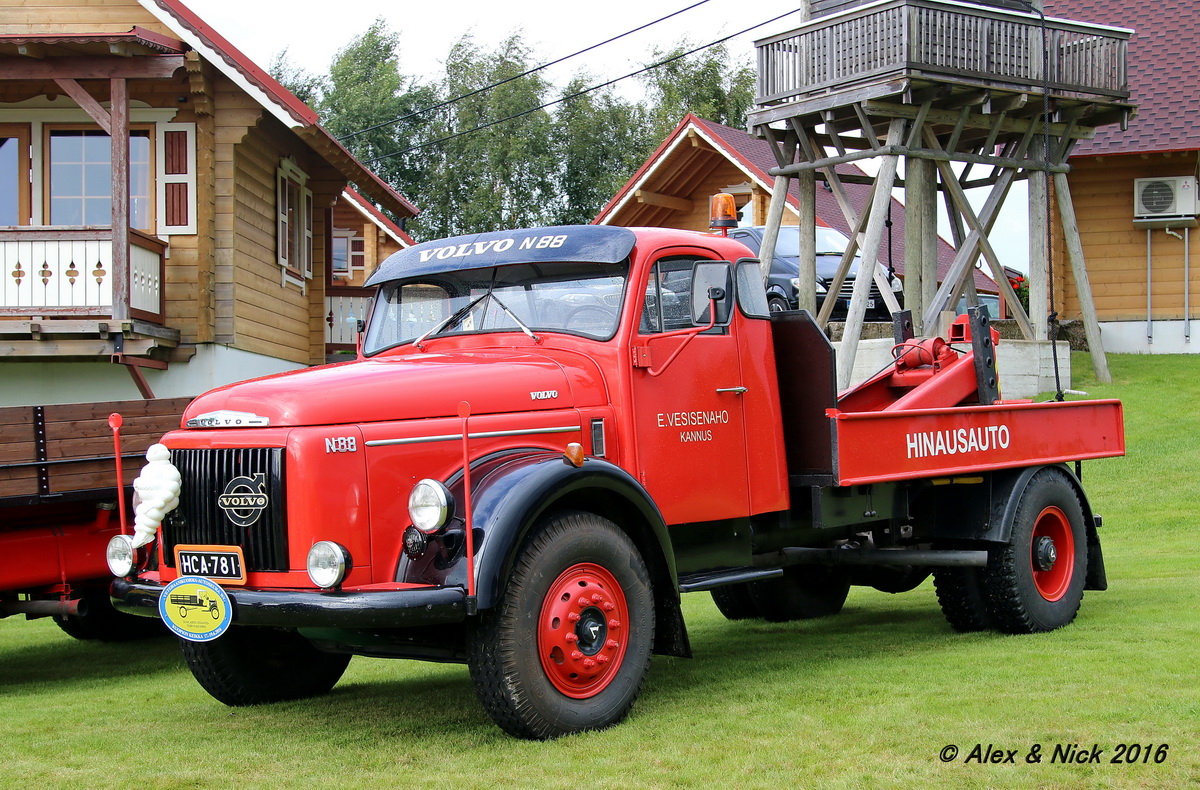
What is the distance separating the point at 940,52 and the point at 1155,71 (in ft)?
27.9

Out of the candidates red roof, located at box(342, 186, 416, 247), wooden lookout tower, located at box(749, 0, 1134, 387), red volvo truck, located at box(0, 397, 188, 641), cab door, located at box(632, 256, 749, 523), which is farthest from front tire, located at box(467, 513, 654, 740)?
red roof, located at box(342, 186, 416, 247)

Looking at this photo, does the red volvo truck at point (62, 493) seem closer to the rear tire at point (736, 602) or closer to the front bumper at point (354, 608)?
the front bumper at point (354, 608)

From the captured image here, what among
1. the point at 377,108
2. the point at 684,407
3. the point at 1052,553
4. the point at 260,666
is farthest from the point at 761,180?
the point at 377,108

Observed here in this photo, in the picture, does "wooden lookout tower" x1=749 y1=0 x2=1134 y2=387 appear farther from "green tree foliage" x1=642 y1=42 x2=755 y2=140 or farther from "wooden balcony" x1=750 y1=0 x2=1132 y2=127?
"green tree foliage" x1=642 y1=42 x2=755 y2=140

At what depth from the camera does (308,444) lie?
17.6 feet

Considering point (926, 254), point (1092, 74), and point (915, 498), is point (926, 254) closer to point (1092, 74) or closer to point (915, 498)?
point (1092, 74)

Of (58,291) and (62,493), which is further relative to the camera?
(58,291)

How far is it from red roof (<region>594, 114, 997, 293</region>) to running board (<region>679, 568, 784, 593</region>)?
1644cm

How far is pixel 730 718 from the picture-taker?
580 centimetres

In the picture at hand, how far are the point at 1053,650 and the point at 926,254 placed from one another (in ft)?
37.4

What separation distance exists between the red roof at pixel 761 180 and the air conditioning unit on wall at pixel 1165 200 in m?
3.74

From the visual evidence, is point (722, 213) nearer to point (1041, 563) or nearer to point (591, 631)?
point (591, 631)

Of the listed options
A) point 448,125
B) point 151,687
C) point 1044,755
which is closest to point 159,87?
point 151,687

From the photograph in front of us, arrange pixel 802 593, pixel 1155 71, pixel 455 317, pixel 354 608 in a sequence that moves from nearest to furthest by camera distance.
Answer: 1. pixel 354 608
2. pixel 455 317
3. pixel 802 593
4. pixel 1155 71
